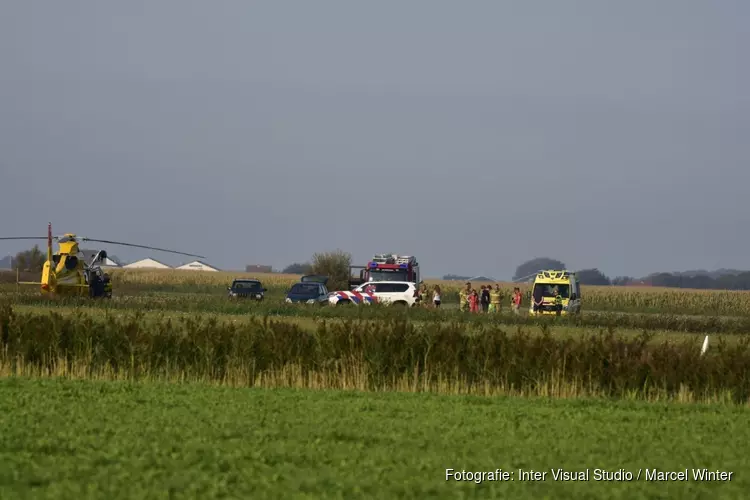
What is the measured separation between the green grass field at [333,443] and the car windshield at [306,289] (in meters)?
32.3

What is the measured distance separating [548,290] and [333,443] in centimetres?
3928

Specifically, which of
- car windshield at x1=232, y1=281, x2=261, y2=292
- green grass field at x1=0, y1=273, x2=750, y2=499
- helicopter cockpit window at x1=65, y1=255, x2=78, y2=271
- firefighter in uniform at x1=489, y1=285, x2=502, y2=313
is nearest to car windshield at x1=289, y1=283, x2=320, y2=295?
car windshield at x1=232, y1=281, x2=261, y2=292

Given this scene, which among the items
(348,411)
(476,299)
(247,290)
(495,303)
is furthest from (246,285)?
(348,411)

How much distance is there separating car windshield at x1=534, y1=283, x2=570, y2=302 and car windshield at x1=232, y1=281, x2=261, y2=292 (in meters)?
14.6

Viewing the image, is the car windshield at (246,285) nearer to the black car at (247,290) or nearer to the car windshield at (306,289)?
the black car at (247,290)

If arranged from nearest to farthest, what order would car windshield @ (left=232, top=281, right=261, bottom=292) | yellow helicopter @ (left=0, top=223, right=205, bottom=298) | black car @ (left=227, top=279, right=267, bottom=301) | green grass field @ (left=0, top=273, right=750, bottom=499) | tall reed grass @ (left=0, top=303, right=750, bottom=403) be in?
1. green grass field @ (left=0, top=273, right=750, bottom=499)
2. tall reed grass @ (left=0, top=303, right=750, bottom=403)
3. yellow helicopter @ (left=0, top=223, right=205, bottom=298)
4. black car @ (left=227, top=279, right=267, bottom=301)
5. car windshield @ (left=232, top=281, right=261, bottom=292)

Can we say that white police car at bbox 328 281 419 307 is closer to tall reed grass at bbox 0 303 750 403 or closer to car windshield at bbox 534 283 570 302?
car windshield at bbox 534 283 570 302

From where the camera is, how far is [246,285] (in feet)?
191

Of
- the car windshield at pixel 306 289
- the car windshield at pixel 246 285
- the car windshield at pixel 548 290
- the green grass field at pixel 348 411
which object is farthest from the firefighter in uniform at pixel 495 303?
the green grass field at pixel 348 411

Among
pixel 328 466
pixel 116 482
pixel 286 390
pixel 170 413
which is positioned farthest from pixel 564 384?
pixel 116 482

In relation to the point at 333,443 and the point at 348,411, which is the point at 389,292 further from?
the point at 333,443

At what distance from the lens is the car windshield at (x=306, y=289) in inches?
1999

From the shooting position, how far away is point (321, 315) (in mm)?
40188

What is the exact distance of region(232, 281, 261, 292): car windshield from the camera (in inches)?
2265
